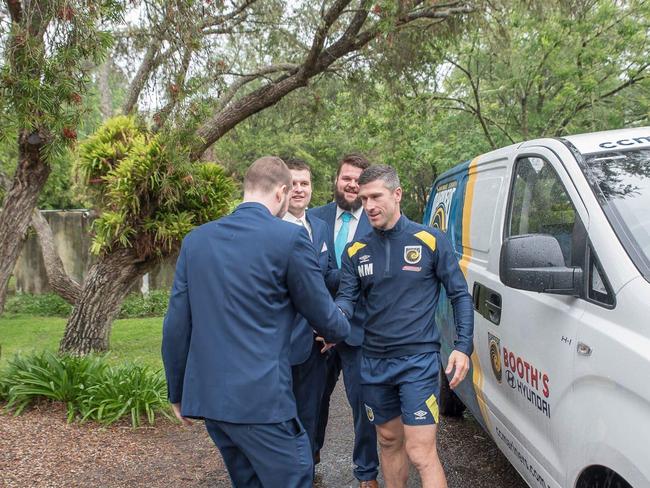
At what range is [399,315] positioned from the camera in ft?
11.0

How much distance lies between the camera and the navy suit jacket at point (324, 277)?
3.63 m

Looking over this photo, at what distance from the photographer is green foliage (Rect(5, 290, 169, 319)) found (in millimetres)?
14078

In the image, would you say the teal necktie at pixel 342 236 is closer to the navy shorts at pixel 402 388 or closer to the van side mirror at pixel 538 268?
the navy shorts at pixel 402 388

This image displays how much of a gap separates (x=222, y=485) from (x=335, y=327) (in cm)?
216

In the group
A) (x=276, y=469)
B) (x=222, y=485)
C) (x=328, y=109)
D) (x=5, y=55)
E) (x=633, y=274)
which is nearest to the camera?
(x=633, y=274)

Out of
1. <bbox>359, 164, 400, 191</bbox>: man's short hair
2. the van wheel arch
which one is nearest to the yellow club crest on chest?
<bbox>359, 164, 400, 191</bbox>: man's short hair

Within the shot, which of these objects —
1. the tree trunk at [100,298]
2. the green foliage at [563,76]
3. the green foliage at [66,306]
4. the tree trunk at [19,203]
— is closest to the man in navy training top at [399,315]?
the tree trunk at [19,203]

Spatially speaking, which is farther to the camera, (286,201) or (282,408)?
(286,201)

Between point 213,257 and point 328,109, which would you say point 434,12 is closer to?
point 328,109

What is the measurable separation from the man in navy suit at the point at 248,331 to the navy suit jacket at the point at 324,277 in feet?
2.74

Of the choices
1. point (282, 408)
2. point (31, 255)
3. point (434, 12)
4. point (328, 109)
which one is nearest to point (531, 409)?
point (282, 408)

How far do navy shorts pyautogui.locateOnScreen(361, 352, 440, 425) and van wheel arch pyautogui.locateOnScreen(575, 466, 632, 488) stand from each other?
90 centimetres

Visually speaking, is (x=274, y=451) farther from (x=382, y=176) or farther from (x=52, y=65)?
(x=52, y=65)

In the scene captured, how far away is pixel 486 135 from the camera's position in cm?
1551
